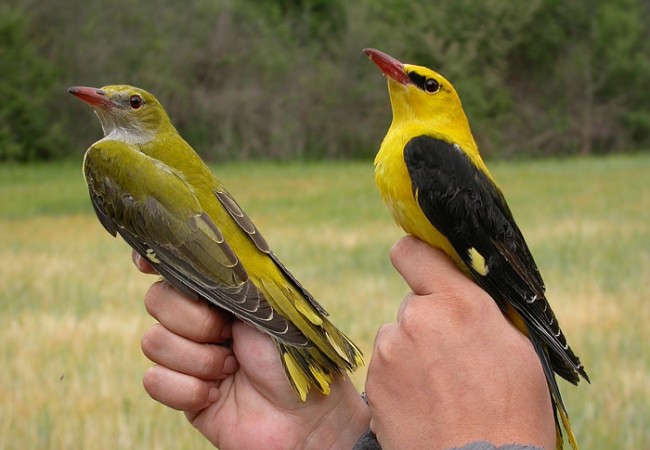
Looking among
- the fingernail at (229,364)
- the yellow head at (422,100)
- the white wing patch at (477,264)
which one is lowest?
the fingernail at (229,364)

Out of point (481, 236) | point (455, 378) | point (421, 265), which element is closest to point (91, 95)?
point (421, 265)

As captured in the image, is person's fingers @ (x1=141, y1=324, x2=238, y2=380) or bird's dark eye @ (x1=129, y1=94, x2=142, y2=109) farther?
bird's dark eye @ (x1=129, y1=94, x2=142, y2=109)

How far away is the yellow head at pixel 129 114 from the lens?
2.56 metres

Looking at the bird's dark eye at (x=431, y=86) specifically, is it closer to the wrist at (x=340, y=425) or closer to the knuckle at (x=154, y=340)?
the wrist at (x=340, y=425)

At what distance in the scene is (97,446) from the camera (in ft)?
13.9

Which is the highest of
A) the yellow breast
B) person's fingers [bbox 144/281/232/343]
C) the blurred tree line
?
the yellow breast

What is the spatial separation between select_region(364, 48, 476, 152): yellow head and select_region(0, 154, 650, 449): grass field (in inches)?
99.6

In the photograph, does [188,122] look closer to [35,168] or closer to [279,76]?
[35,168]

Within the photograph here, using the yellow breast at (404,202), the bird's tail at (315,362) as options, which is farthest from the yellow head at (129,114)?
the bird's tail at (315,362)

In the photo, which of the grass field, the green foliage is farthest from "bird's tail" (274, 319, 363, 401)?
the green foliage

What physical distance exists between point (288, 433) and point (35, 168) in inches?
919

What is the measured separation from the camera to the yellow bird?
85.8 inches

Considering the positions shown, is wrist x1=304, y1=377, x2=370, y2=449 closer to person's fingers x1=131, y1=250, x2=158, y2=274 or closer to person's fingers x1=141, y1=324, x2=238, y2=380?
person's fingers x1=141, y1=324, x2=238, y2=380

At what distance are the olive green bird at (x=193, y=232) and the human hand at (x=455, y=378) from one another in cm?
20
